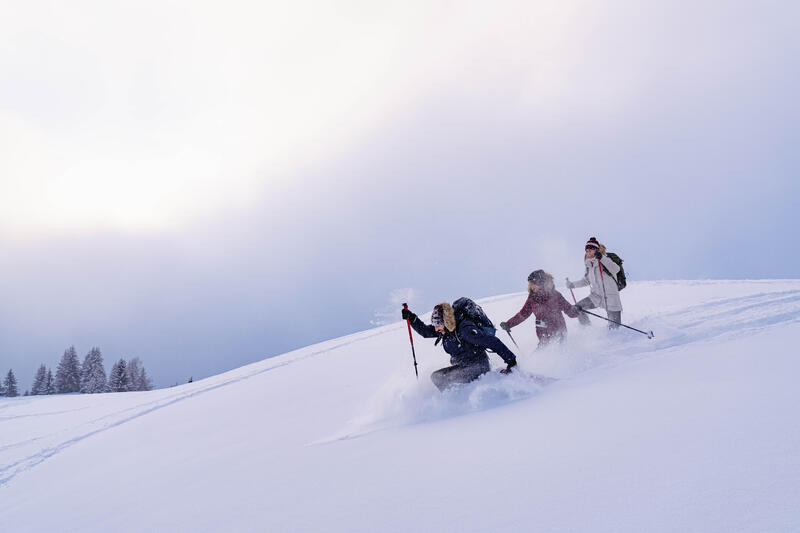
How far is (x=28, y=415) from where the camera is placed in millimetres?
13859

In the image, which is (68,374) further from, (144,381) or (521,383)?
(521,383)

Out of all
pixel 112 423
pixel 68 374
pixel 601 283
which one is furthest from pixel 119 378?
pixel 601 283

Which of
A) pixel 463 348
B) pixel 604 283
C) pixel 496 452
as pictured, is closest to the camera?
pixel 496 452

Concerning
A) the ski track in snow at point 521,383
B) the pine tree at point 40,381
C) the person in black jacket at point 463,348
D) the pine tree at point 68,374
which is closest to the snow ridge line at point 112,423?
the ski track in snow at point 521,383

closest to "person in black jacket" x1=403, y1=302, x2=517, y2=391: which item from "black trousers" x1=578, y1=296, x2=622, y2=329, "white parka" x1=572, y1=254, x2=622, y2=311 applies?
"black trousers" x1=578, y1=296, x2=622, y2=329

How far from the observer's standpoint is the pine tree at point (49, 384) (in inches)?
1732

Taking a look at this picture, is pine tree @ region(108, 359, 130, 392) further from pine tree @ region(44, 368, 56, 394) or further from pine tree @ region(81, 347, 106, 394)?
pine tree @ region(44, 368, 56, 394)

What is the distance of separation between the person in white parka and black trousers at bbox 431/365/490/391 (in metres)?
3.66

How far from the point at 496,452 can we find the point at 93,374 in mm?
57496

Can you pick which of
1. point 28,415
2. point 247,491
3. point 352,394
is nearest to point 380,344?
point 352,394

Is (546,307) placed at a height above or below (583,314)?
above

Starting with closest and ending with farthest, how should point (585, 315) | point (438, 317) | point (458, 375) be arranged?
point (458, 375) < point (438, 317) < point (585, 315)

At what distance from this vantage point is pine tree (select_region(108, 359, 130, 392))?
40784 mm

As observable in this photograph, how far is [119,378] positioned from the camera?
41125 millimetres
